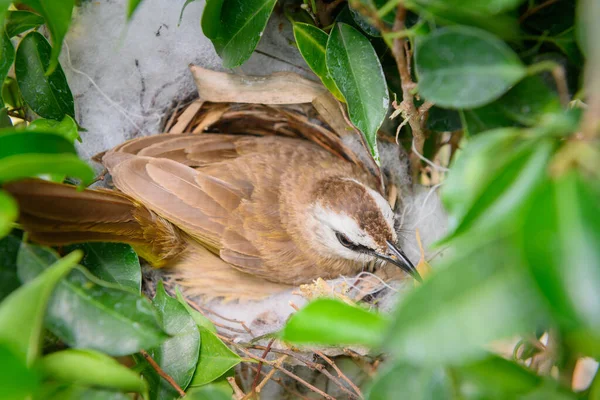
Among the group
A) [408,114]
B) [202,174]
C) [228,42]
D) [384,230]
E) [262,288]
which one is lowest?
[262,288]

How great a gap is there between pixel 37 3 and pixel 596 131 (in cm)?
82

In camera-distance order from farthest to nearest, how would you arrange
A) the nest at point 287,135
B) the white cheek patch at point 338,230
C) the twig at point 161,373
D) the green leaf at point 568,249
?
the white cheek patch at point 338,230
the nest at point 287,135
the twig at point 161,373
the green leaf at point 568,249

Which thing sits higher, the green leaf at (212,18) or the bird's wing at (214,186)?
the green leaf at (212,18)

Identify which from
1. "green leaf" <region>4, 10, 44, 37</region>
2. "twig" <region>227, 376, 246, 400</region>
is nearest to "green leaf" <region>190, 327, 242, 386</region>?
"twig" <region>227, 376, 246, 400</region>

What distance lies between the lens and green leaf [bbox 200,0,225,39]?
1.11 m

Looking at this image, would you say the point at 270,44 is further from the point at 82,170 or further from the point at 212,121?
the point at 82,170

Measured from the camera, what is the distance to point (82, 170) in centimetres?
69

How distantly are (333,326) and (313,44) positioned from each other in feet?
2.80

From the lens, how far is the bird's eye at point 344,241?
1.76 meters

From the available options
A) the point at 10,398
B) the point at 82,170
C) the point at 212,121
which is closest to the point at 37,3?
the point at 82,170

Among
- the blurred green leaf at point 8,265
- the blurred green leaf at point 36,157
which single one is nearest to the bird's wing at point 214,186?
the blurred green leaf at point 8,265

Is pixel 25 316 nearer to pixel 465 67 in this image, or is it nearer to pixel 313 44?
pixel 465 67

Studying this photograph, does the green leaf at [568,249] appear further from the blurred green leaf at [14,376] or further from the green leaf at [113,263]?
the green leaf at [113,263]

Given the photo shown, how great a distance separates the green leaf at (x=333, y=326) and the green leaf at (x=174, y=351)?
0.52 metres
